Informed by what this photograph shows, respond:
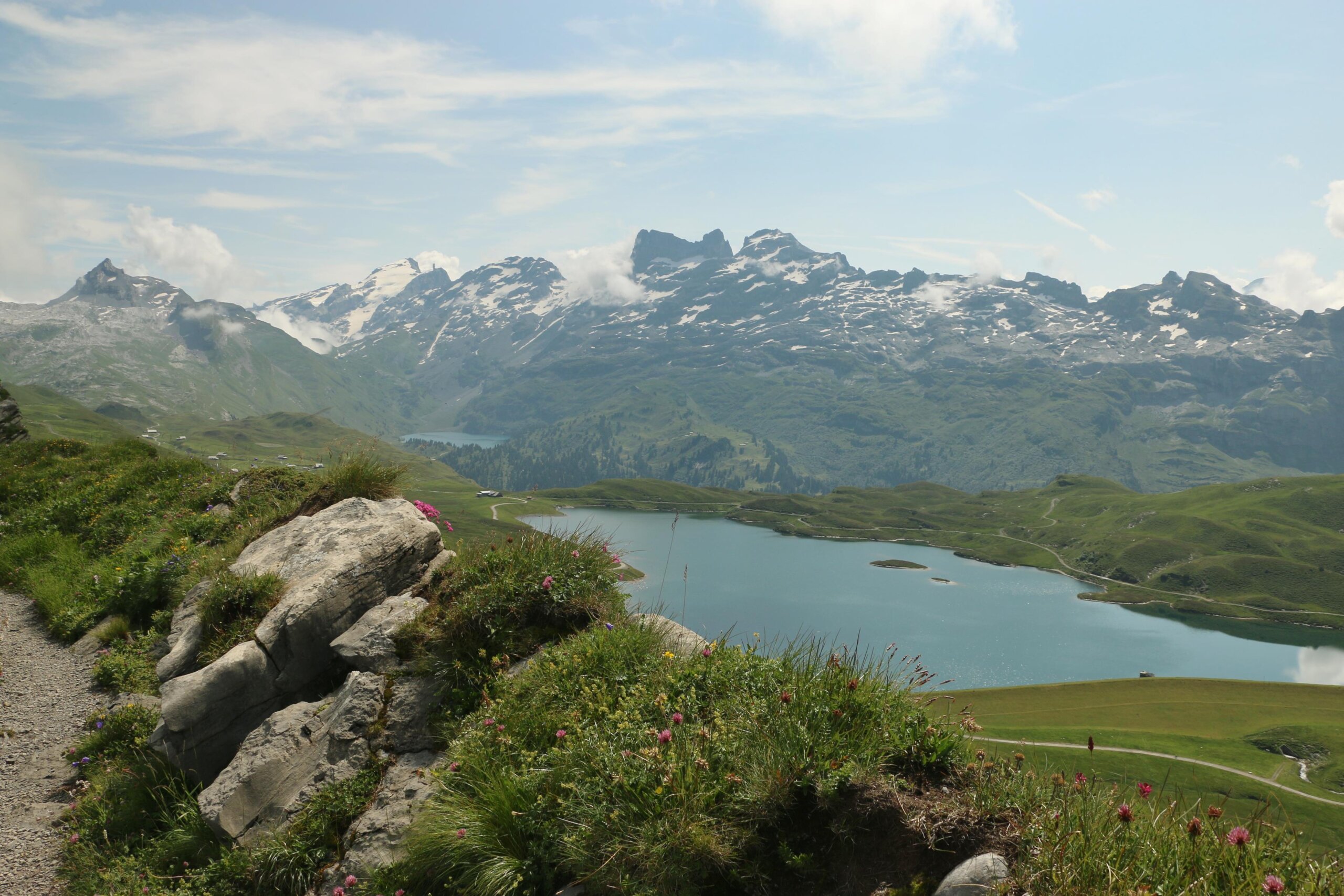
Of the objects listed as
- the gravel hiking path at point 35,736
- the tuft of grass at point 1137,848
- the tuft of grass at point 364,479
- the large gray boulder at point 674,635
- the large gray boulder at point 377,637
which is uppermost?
the tuft of grass at point 364,479

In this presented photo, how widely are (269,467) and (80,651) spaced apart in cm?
553

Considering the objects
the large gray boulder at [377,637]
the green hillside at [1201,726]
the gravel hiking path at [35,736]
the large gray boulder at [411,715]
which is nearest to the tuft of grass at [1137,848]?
the large gray boulder at [411,715]

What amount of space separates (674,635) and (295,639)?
554 centimetres

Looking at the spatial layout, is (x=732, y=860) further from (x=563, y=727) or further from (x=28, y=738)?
(x=28, y=738)

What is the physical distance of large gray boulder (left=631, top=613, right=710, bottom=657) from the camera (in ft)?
30.3

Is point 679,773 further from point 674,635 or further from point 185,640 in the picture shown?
point 185,640

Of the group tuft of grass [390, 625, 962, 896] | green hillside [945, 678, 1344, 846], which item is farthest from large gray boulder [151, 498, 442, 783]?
green hillside [945, 678, 1344, 846]

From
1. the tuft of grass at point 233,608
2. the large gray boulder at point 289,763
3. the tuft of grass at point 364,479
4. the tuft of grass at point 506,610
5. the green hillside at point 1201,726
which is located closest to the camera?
the large gray boulder at point 289,763

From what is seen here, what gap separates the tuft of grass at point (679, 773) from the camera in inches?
240

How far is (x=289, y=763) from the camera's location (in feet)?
31.5

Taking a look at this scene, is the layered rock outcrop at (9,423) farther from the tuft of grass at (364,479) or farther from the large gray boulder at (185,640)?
the tuft of grass at (364,479)

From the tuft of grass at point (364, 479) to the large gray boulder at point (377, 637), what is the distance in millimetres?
3828

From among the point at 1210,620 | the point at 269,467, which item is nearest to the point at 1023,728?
the point at 269,467

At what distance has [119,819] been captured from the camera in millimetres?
10312
